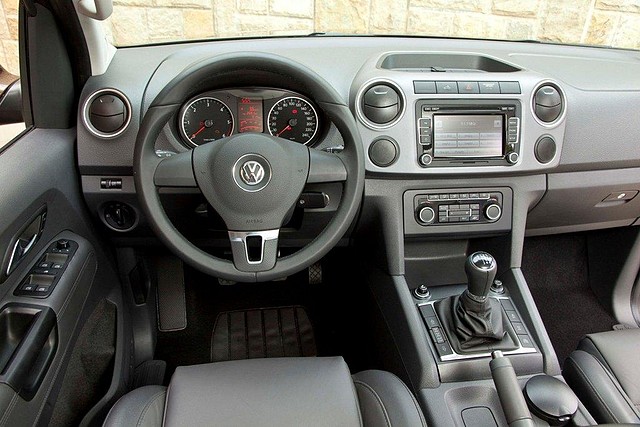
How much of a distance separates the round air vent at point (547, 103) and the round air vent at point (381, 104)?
13.8 inches

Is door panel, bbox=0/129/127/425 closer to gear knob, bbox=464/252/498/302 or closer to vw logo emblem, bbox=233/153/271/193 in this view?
vw logo emblem, bbox=233/153/271/193

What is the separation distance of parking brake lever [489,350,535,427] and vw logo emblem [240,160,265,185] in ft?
1.94

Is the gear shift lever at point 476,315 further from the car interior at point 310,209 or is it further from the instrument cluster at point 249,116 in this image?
the instrument cluster at point 249,116

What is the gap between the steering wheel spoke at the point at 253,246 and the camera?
1.00m

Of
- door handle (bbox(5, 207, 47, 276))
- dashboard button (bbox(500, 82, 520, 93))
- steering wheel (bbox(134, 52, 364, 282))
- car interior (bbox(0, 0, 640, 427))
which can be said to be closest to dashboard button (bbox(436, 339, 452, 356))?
car interior (bbox(0, 0, 640, 427))

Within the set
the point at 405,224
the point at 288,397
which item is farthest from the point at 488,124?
Result: the point at 288,397

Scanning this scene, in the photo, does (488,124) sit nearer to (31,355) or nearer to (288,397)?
(288,397)

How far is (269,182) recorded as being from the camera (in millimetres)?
994

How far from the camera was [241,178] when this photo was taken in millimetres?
991

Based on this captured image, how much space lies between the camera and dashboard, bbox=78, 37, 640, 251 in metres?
1.20

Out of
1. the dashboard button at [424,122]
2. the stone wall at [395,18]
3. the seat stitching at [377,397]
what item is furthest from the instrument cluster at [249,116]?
the stone wall at [395,18]

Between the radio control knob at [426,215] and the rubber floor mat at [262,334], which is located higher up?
the radio control knob at [426,215]

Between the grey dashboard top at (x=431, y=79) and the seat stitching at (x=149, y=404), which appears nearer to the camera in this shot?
the seat stitching at (x=149, y=404)

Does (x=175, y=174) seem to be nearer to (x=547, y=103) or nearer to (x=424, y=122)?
(x=424, y=122)
